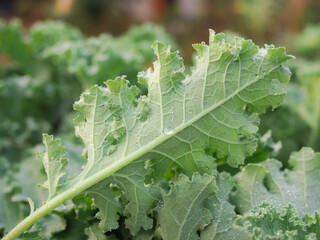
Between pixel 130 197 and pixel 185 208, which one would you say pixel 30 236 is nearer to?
pixel 130 197

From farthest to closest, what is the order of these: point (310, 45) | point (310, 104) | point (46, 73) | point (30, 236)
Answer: point (310, 45), point (46, 73), point (310, 104), point (30, 236)

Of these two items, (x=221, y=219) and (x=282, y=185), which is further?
(x=282, y=185)

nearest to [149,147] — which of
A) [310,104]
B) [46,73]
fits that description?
[310,104]

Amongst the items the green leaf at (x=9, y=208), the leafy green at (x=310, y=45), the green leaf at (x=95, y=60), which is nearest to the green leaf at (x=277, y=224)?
the green leaf at (x=9, y=208)

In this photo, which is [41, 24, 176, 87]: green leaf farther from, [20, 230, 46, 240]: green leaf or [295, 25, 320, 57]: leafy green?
[295, 25, 320, 57]: leafy green

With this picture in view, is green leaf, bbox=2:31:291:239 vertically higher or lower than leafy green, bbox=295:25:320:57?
higher

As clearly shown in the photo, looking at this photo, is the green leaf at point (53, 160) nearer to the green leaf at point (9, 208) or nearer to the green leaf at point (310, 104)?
the green leaf at point (9, 208)

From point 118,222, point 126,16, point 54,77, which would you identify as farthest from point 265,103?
point 126,16

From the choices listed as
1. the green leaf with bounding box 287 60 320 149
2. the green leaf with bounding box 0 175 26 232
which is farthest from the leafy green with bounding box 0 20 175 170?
the green leaf with bounding box 287 60 320 149
